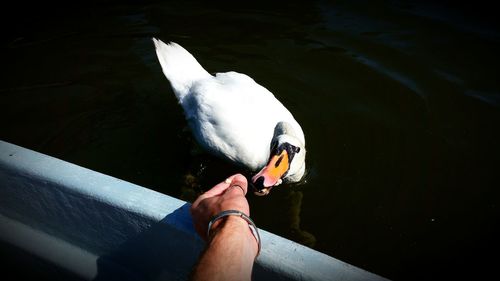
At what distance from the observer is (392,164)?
3086 millimetres

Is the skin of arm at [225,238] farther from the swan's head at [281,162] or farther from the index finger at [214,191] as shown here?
the swan's head at [281,162]

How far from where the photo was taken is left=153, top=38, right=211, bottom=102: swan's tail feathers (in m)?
3.46

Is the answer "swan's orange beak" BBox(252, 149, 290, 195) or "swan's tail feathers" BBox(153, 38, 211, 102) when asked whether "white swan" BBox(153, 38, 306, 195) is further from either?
"swan's tail feathers" BBox(153, 38, 211, 102)

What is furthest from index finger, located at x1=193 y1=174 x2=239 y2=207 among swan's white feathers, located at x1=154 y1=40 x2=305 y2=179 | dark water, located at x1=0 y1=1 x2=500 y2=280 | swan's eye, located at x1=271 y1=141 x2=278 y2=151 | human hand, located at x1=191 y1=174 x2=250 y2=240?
dark water, located at x1=0 y1=1 x2=500 y2=280

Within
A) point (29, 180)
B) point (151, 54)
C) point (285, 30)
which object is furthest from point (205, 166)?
point (285, 30)

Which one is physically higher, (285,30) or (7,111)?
(285,30)

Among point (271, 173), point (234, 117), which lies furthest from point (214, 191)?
point (234, 117)

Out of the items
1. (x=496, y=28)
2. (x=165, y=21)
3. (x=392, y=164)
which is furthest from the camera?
(x=165, y=21)

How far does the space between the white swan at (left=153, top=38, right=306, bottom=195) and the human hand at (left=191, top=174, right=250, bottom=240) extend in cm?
83

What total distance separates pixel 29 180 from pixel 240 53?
3.44 m

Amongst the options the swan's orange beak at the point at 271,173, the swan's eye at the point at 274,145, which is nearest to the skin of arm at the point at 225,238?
the swan's orange beak at the point at 271,173

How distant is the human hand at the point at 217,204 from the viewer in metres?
1.38

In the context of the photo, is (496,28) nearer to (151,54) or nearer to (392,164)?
(392,164)

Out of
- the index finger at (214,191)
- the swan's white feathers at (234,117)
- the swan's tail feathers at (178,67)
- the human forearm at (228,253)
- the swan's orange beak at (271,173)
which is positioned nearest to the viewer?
the human forearm at (228,253)
